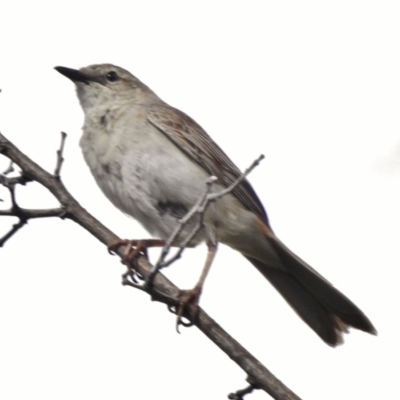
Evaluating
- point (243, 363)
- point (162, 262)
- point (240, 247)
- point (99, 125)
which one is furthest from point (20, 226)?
point (240, 247)

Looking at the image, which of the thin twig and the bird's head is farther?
the bird's head

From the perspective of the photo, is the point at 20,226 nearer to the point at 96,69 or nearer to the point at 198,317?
the point at 198,317

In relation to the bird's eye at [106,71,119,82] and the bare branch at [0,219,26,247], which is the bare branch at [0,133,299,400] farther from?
the bird's eye at [106,71,119,82]

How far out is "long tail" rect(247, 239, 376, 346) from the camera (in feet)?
17.3

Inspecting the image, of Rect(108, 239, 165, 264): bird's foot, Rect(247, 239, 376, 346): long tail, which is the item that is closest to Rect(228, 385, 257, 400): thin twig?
Rect(108, 239, 165, 264): bird's foot

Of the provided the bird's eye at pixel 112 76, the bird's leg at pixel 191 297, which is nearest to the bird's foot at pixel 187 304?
the bird's leg at pixel 191 297

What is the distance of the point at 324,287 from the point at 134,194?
4.58ft

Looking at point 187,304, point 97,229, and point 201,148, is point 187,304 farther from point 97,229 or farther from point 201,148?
point 201,148

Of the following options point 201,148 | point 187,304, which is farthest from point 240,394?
point 201,148

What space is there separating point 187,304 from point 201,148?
1.52 m

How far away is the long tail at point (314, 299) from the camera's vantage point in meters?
5.26

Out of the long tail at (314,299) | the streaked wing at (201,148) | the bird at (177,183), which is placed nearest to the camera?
the bird at (177,183)

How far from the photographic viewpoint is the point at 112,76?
601 cm

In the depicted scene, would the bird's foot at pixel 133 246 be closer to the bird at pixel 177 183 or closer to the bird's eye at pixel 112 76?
the bird at pixel 177 183
